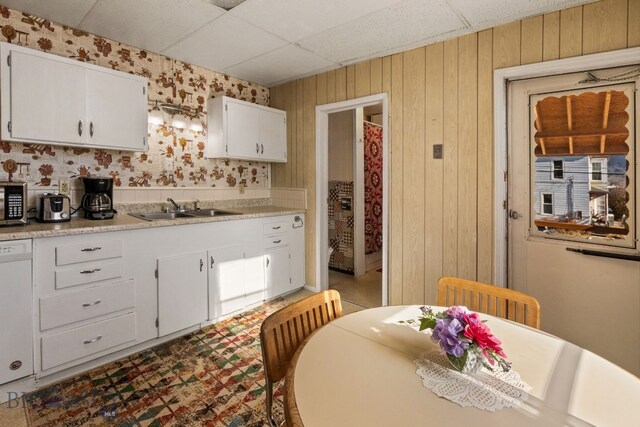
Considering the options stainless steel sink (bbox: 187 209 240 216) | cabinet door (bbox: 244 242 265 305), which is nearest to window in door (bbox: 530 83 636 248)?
cabinet door (bbox: 244 242 265 305)

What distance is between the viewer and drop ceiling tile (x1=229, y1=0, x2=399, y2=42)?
2318 mm

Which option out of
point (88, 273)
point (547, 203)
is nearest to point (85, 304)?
point (88, 273)

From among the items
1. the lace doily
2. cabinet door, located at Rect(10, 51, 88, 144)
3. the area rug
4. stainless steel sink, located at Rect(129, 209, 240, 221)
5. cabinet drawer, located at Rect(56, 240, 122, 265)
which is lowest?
the area rug

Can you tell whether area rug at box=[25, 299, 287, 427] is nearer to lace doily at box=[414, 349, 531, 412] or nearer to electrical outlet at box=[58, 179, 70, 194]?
lace doily at box=[414, 349, 531, 412]

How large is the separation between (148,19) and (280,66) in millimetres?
1354

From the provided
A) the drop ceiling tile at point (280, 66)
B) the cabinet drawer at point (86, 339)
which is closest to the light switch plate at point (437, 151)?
the drop ceiling tile at point (280, 66)

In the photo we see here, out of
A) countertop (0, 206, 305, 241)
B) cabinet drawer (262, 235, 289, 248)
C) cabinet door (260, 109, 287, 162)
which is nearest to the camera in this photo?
countertop (0, 206, 305, 241)

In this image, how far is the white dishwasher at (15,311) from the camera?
75.7 inches

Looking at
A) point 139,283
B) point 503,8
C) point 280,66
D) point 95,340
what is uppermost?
point 280,66

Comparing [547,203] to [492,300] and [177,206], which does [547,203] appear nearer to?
[492,300]

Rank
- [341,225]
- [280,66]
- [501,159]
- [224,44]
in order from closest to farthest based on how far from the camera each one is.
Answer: [501,159] < [224,44] < [280,66] < [341,225]

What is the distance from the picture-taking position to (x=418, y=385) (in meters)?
0.93

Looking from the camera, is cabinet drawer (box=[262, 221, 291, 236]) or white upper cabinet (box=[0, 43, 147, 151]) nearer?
white upper cabinet (box=[0, 43, 147, 151])

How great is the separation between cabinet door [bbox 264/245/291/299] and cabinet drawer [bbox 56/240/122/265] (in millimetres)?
1460
